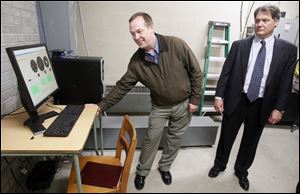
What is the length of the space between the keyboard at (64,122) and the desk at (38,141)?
2cm

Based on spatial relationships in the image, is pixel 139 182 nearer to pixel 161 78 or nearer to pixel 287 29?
pixel 161 78

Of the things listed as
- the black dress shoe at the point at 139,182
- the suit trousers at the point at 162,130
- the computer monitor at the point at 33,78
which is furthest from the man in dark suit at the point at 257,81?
the computer monitor at the point at 33,78

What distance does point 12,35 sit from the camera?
1.60 meters

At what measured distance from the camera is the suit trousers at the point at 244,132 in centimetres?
164

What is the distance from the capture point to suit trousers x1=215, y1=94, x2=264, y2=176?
64.7 inches

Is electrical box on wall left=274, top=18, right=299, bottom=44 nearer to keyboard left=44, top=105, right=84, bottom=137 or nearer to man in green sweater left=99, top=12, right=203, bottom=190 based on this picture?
man in green sweater left=99, top=12, right=203, bottom=190

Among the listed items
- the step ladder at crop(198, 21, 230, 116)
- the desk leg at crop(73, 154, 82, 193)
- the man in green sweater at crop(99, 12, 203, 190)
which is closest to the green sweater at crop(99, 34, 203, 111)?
the man in green sweater at crop(99, 12, 203, 190)

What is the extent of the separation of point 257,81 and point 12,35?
1.89 metres

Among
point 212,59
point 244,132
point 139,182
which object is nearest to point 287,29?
point 212,59

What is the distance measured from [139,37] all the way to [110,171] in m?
0.90

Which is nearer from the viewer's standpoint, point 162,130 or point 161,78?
point 161,78

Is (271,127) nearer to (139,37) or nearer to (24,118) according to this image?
(139,37)

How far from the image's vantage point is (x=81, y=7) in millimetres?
2508

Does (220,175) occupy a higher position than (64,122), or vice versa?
(64,122)
